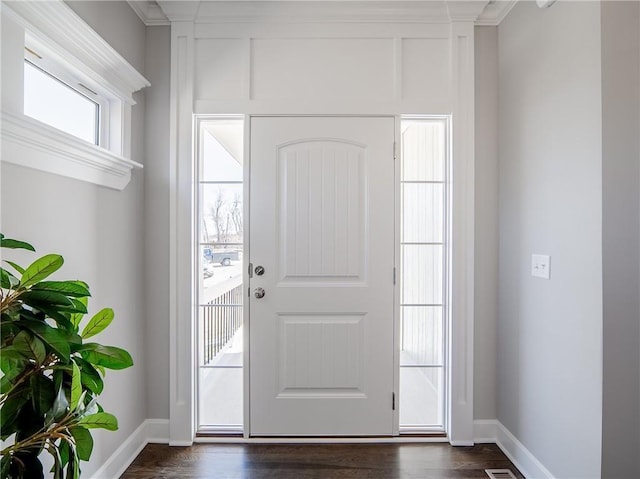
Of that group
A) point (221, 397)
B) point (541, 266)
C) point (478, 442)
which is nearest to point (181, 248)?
point (221, 397)

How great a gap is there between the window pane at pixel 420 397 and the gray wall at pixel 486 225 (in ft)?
0.76

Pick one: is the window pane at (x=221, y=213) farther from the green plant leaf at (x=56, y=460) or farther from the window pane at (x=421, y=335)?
the green plant leaf at (x=56, y=460)

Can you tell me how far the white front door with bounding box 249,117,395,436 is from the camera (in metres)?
2.22

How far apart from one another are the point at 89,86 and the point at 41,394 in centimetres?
151

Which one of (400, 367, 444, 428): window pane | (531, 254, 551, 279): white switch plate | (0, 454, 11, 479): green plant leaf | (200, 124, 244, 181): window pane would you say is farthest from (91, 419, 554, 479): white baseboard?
(200, 124, 244, 181): window pane

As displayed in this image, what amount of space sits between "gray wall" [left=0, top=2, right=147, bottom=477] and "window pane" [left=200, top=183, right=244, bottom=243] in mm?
378

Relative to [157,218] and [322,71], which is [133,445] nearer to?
[157,218]

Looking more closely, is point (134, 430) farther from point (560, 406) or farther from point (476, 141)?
point (476, 141)

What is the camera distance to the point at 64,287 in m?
0.95

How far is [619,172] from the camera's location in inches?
57.4

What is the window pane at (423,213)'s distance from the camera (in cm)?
229

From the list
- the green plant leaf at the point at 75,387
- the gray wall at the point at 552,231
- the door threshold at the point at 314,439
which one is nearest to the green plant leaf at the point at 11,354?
the green plant leaf at the point at 75,387

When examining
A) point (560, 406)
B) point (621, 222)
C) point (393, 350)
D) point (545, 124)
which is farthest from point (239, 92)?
point (560, 406)

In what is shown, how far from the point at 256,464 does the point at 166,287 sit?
1.14 metres
